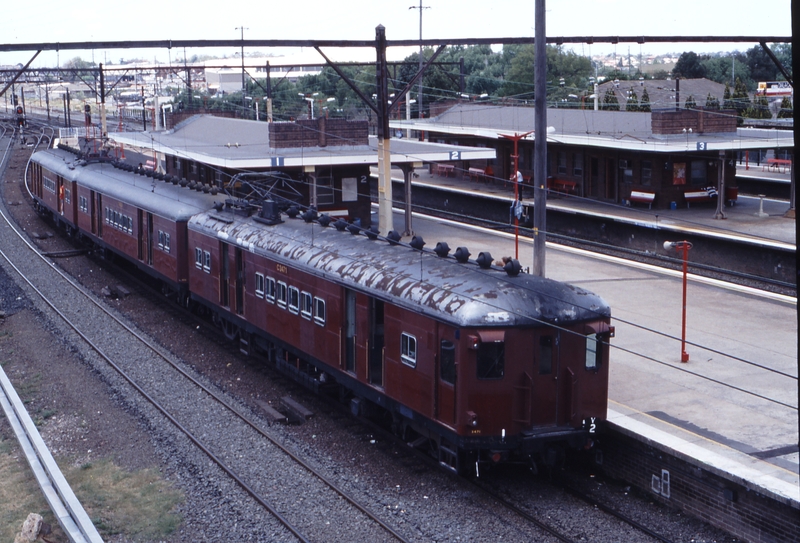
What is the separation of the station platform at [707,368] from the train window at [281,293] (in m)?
5.79

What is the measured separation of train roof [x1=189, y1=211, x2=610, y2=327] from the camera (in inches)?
458

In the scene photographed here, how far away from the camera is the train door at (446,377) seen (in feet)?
38.3

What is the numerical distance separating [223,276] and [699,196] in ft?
69.2

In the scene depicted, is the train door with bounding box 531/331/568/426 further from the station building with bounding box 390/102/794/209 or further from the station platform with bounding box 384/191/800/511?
the station building with bounding box 390/102/794/209

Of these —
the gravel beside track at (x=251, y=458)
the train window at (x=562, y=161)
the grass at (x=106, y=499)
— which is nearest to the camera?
the gravel beside track at (x=251, y=458)

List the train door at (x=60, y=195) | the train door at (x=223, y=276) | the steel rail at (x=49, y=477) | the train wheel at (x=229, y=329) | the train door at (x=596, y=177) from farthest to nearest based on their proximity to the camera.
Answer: the train door at (x=596, y=177) → the train door at (x=60, y=195) → the train wheel at (x=229, y=329) → the train door at (x=223, y=276) → the steel rail at (x=49, y=477)

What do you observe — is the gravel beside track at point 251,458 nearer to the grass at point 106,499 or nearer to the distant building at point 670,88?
the grass at point 106,499

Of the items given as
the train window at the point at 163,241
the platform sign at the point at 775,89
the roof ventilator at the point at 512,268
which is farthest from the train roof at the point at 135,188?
the platform sign at the point at 775,89

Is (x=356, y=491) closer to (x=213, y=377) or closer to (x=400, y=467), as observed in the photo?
(x=400, y=467)

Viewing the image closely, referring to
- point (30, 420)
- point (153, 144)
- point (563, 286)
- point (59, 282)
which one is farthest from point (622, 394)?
point (153, 144)

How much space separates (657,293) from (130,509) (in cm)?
1426

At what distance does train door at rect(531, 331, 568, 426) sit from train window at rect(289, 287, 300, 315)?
550cm

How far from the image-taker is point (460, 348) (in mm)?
11523

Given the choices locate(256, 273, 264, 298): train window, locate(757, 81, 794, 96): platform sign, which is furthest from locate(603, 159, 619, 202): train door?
locate(757, 81, 794, 96): platform sign
